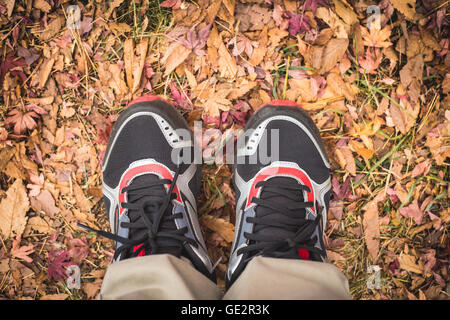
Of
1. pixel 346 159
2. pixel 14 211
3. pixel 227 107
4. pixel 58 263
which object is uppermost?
pixel 227 107

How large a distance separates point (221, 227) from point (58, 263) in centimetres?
90

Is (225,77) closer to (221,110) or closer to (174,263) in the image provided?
(221,110)

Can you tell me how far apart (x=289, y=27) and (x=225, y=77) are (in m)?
0.42

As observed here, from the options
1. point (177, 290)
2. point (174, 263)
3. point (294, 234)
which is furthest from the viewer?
point (294, 234)

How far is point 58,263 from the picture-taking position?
171 cm

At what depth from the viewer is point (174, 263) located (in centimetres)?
118

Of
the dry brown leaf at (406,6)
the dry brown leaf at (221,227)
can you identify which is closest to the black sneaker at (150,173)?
the dry brown leaf at (221,227)

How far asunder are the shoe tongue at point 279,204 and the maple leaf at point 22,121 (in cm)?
129

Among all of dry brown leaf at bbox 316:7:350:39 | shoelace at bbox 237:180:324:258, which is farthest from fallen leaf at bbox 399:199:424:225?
dry brown leaf at bbox 316:7:350:39

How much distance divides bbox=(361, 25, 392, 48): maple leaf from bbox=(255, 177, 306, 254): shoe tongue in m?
0.82

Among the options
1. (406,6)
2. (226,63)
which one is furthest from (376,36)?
(226,63)

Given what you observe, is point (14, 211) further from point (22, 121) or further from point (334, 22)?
point (334, 22)

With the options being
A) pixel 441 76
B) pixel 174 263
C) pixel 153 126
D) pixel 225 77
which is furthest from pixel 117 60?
pixel 441 76

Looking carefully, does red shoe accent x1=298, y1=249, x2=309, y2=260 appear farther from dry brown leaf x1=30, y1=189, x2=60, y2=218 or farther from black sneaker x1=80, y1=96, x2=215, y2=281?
dry brown leaf x1=30, y1=189, x2=60, y2=218
